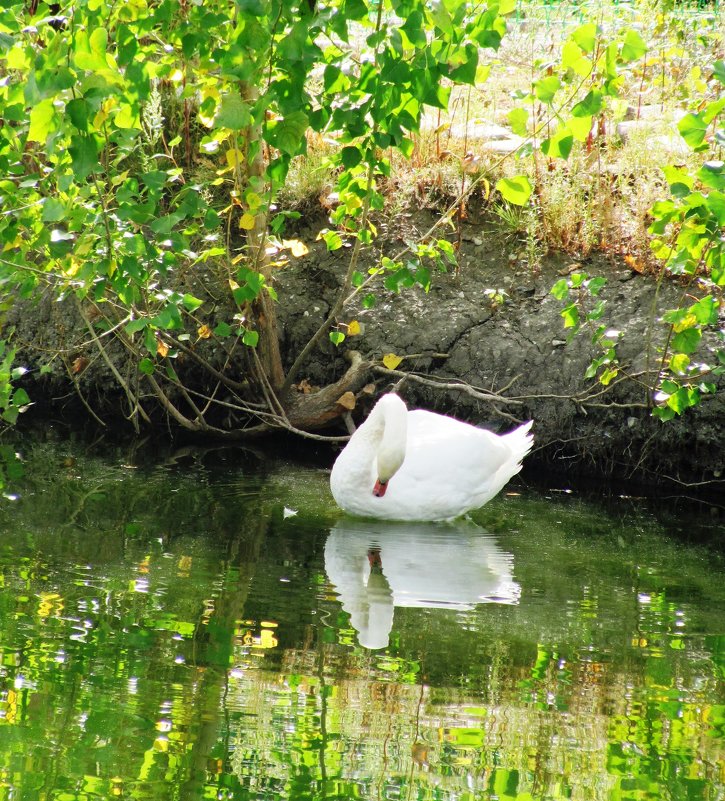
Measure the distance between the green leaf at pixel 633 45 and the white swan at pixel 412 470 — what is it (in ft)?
7.62

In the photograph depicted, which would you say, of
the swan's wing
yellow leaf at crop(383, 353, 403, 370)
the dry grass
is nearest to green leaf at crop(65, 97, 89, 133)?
the swan's wing

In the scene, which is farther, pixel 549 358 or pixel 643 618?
pixel 549 358

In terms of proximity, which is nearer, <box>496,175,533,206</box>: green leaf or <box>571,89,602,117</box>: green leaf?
<box>571,89,602,117</box>: green leaf

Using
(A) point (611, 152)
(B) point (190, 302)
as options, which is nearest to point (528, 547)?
(B) point (190, 302)

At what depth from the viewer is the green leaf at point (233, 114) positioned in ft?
Answer: 10.2

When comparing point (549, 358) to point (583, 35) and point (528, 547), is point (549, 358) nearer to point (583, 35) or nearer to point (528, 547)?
point (528, 547)

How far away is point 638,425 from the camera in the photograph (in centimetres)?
635

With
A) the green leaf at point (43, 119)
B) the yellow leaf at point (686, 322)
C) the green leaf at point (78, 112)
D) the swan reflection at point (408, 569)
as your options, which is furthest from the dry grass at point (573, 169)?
the green leaf at point (78, 112)

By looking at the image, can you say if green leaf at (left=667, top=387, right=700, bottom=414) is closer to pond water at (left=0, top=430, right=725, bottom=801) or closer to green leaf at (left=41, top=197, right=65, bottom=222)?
pond water at (left=0, top=430, right=725, bottom=801)

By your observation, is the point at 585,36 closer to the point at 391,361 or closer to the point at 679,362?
the point at 679,362

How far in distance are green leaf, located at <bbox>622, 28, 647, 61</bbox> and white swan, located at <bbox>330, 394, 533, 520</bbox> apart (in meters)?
2.32

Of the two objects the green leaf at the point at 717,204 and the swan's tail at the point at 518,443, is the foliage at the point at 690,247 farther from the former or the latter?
the swan's tail at the point at 518,443

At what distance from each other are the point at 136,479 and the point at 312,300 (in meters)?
1.96

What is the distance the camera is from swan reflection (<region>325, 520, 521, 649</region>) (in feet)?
12.9
